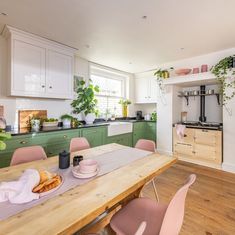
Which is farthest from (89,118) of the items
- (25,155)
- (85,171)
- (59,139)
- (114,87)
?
(85,171)

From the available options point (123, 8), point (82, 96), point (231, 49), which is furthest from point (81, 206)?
point (231, 49)

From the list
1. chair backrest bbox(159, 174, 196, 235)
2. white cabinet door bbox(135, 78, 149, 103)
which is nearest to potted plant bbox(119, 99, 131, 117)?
white cabinet door bbox(135, 78, 149, 103)

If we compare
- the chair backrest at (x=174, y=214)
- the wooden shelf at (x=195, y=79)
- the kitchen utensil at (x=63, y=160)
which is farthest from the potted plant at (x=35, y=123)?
the wooden shelf at (x=195, y=79)

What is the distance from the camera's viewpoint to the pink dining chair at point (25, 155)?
1.58 meters

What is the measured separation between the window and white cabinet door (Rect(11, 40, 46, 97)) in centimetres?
153

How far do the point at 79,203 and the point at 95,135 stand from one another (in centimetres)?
236

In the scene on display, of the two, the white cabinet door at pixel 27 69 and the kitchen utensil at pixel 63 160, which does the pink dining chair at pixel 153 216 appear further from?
the white cabinet door at pixel 27 69

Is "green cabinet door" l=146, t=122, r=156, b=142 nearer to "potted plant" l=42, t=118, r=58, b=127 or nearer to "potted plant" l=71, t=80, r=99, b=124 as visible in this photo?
"potted plant" l=71, t=80, r=99, b=124

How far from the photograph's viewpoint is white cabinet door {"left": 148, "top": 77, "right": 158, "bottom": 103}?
4.43m

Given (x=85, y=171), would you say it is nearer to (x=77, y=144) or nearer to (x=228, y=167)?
(x=77, y=144)

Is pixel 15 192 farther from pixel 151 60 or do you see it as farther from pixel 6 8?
pixel 151 60

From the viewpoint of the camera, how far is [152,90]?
4512 mm

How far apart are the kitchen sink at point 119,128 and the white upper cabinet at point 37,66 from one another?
1.13 m

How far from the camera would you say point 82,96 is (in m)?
3.43
